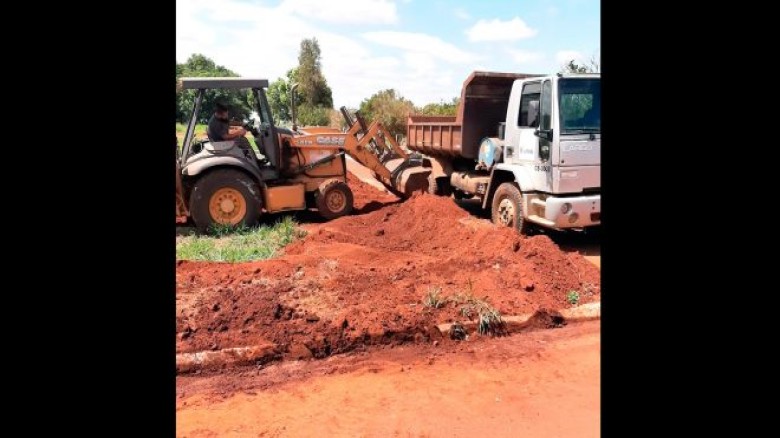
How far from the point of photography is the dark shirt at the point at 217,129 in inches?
408

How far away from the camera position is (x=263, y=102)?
1109 cm

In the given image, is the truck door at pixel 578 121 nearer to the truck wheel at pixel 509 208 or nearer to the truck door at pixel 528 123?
the truck door at pixel 528 123

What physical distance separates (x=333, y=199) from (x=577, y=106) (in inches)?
208

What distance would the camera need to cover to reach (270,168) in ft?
37.0

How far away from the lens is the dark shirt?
10375 millimetres

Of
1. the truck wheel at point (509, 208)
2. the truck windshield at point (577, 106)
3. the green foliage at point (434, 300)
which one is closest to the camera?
the green foliage at point (434, 300)

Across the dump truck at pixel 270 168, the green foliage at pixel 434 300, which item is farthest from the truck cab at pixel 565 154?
the dump truck at pixel 270 168

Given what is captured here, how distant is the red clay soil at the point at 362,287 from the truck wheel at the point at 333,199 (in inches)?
76.5

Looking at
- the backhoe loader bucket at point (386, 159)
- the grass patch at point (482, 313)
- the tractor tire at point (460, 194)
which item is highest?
the backhoe loader bucket at point (386, 159)

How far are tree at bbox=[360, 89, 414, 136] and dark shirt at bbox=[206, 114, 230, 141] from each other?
17.0 meters

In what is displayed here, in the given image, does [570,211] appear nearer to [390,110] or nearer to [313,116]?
[390,110]

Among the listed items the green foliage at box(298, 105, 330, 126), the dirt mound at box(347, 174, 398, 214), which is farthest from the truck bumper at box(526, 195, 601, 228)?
the green foliage at box(298, 105, 330, 126)
